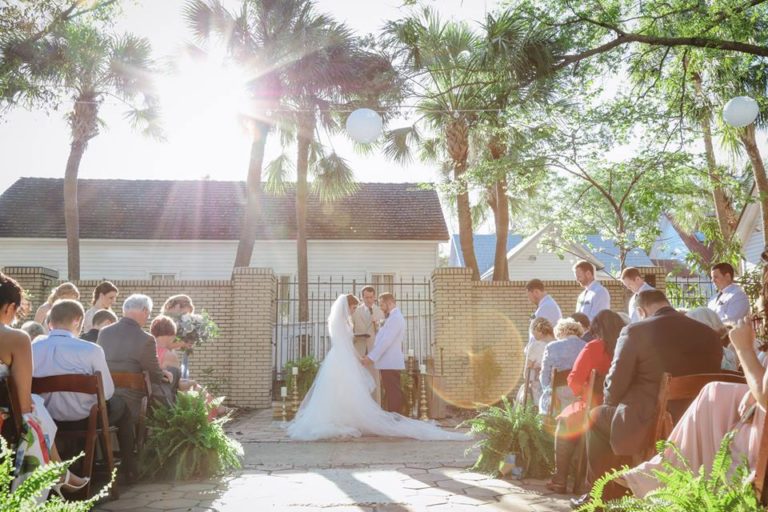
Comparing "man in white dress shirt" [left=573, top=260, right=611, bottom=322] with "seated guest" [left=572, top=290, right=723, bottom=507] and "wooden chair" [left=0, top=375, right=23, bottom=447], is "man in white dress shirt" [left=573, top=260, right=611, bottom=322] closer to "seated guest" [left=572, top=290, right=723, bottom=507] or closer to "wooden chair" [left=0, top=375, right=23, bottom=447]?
"seated guest" [left=572, top=290, right=723, bottom=507]

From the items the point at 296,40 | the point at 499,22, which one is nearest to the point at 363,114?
the point at 499,22

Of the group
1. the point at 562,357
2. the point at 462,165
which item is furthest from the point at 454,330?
the point at 462,165

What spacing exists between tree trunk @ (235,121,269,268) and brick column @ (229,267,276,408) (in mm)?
4113

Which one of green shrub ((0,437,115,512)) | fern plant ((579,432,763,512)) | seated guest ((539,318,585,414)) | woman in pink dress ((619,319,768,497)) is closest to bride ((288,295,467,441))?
seated guest ((539,318,585,414))

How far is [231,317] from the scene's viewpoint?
530 inches

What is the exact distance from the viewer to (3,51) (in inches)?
571

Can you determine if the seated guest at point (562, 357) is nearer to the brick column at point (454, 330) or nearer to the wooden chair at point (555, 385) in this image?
the wooden chair at point (555, 385)

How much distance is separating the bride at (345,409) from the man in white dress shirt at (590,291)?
96.0 inches

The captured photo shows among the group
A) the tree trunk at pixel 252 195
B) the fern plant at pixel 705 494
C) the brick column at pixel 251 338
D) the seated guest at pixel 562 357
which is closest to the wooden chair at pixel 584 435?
the seated guest at pixel 562 357

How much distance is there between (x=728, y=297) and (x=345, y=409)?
16.9 feet

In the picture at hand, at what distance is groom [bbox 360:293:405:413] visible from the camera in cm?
1090

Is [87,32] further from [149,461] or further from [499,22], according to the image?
[149,461]

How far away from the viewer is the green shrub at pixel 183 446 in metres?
6.26

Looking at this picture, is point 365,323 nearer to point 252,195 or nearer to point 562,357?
point 562,357
